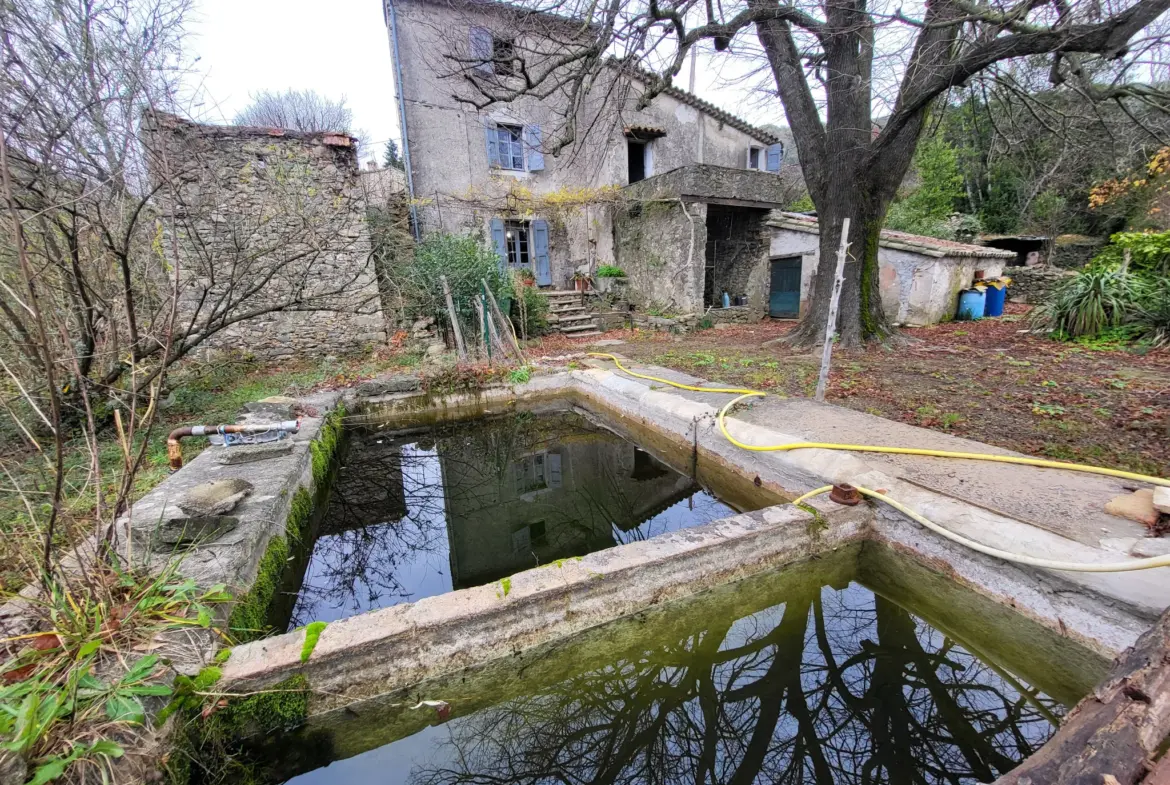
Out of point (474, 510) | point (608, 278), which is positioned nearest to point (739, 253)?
point (608, 278)

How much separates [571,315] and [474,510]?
8.00m

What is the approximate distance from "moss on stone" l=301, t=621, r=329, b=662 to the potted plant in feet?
36.4

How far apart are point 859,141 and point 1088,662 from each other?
7.16m

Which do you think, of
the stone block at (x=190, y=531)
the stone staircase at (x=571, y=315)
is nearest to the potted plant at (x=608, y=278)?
the stone staircase at (x=571, y=315)

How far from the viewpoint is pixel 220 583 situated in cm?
193

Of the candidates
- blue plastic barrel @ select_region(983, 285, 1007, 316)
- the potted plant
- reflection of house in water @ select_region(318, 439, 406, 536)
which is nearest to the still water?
reflection of house in water @ select_region(318, 439, 406, 536)

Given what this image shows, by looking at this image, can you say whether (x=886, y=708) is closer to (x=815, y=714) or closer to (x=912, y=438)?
(x=815, y=714)

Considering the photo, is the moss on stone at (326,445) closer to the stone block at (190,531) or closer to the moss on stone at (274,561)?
the moss on stone at (274,561)

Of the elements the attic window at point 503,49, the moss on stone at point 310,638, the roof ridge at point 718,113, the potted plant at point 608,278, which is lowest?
the moss on stone at point 310,638

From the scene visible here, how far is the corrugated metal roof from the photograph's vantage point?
885cm

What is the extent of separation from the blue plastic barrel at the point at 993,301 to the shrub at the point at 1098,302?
2770mm

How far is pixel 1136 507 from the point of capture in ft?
6.88

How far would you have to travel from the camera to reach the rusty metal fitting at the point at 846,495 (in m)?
2.69

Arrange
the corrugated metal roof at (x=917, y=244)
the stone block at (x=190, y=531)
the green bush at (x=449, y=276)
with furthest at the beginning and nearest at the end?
the corrugated metal roof at (x=917, y=244) → the green bush at (x=449, y=276) → the stone block at (x=190, y=531)
